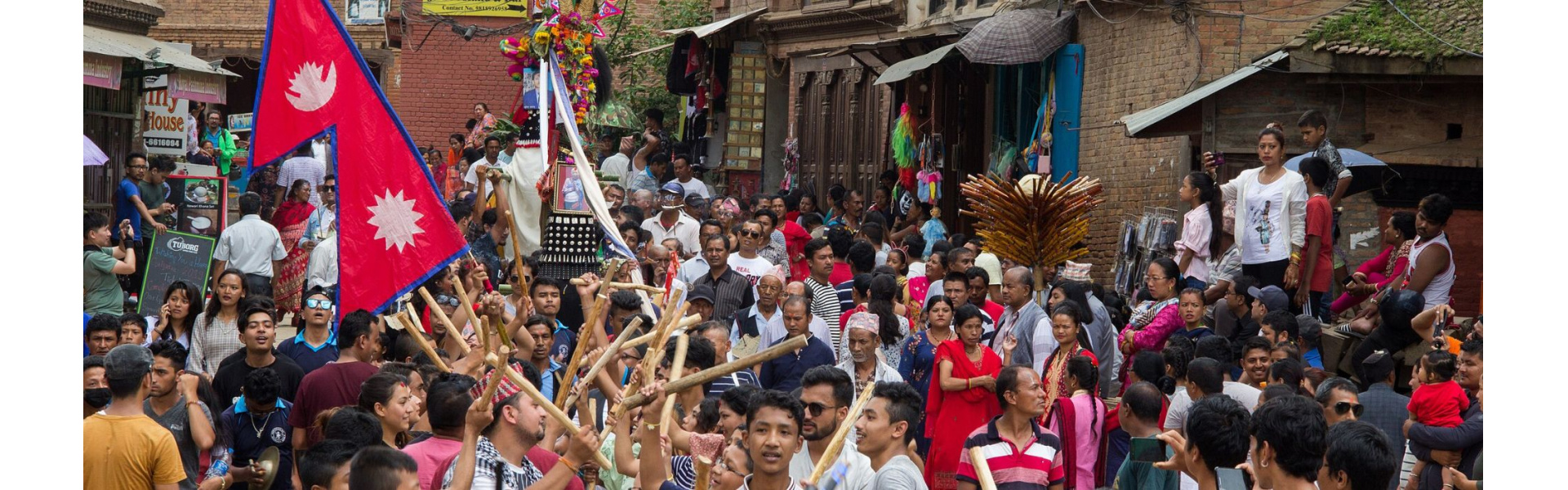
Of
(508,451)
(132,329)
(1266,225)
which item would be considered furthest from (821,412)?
(1266,225)

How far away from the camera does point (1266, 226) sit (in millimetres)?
11102

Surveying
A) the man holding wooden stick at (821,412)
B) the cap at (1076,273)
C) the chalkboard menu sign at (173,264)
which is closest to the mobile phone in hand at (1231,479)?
the man holding wooden stick at (821,412)

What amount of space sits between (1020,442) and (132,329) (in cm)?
478

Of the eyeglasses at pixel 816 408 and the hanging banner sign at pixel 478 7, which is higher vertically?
the hanging banner sign at pixel 478 7

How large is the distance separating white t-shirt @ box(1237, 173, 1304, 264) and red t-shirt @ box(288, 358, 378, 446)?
19.8ft

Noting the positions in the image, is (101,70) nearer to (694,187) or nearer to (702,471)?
(694,187)

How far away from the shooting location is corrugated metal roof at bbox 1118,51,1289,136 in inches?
509

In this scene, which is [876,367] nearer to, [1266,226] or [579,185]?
[1266,226]

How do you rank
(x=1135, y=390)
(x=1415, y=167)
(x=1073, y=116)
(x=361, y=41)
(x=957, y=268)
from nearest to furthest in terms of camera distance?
(x=1135, y=390)
(x=957, y=268)
(x=1415, y=167)
(x=1073, y=116)
(x=361, y=41)

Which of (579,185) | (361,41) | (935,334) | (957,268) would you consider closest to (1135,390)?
(935,334)

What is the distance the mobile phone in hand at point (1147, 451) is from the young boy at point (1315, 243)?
469cm

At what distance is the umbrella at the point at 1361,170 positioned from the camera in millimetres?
12359

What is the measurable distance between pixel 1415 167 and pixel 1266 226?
2.91 metres

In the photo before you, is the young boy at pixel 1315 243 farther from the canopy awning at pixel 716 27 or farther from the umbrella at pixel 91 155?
the canopy awning at pixel 716 27
